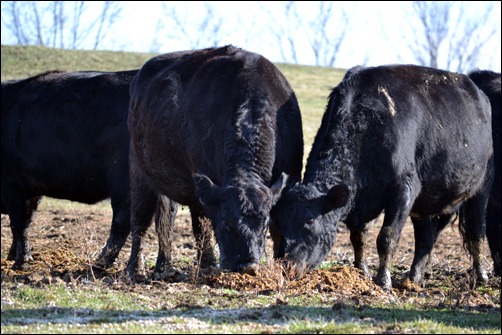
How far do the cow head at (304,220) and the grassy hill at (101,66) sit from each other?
26.1 m

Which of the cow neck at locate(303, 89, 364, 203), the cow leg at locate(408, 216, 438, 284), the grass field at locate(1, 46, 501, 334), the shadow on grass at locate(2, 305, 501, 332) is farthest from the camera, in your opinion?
the cow leg at locate(408, 216, 438, 284)

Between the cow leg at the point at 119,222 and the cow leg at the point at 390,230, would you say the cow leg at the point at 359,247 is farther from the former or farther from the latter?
the cow leg at the point at 119,222

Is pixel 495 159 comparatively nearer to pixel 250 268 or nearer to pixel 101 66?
pixel 250 268

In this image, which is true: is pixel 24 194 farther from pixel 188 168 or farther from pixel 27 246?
pixel 188 168

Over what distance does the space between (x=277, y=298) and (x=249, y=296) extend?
12.4 inches

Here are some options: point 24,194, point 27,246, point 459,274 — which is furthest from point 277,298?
point 24,194

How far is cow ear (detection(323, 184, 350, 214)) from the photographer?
31.8 feet

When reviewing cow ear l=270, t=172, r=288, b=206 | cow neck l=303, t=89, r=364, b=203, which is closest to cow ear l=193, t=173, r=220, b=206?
cow ear l=270, t=172, r=288, b=206

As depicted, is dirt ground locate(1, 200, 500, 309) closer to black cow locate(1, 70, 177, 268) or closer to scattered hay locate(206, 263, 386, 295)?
scattered hay locate(206, 263, 386, 295)

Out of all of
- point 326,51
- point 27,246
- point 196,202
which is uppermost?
point 326,51

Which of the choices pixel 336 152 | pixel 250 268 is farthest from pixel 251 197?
pixel 336 152

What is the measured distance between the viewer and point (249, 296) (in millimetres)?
8656

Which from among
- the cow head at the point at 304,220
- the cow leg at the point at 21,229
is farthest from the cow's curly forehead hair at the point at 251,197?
the cow leg at the point at 21,229

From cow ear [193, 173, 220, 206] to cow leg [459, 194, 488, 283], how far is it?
4.41m
